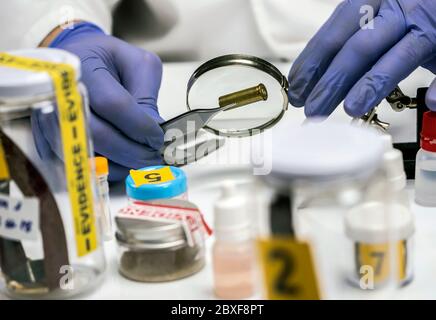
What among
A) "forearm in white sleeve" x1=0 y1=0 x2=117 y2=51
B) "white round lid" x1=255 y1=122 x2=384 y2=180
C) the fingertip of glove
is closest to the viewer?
"white round lid" x1=255 y1=122 x2=384 y2=180

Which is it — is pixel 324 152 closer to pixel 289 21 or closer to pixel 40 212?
pixel 40 212

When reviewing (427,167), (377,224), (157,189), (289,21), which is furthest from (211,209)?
(289,21)

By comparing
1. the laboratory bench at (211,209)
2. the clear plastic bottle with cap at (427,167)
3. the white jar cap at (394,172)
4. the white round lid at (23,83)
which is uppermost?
the white round lid at (23,83)

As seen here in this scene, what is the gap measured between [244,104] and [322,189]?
445mm

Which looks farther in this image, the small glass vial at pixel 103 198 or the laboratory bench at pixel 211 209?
the small glass vial at pixel 103 198

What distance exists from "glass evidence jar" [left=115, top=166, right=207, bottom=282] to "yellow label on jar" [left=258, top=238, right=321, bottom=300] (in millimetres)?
114

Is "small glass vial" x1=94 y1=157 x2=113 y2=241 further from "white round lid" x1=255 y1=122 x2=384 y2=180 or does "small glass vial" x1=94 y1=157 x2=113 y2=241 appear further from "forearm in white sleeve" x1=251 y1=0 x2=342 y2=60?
"forearm in white sleeve" x1=251 y1=0 x2=342 y2=60

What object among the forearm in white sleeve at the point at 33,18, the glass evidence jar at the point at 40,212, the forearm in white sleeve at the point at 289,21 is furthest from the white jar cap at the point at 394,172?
the forearm in white sleeve at the point at 33,18

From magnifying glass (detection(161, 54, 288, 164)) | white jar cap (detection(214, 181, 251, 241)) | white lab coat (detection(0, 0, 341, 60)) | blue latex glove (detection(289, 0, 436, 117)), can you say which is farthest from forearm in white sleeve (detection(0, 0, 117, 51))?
white jar cap (detection(214, 181, 251, 241))

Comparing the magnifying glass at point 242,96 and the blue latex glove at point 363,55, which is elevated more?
the blue latex glove at point 363,55

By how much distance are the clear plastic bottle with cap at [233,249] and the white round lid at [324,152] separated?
61 mm

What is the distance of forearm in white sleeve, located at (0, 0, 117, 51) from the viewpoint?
1.03 metres

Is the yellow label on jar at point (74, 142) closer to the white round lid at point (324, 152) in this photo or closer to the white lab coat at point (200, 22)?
the white round lid at point (324, 152)

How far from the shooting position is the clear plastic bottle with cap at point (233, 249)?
1.69 feet
